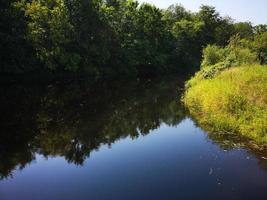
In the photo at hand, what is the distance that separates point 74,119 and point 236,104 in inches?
457

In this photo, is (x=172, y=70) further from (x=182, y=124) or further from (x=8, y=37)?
(x=182, y=124)

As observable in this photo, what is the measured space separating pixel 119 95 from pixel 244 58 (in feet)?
44.8

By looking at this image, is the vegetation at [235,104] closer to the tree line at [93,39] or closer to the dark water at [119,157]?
the dark water at [119,157]

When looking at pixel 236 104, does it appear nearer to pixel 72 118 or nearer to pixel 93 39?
pixel 72 118

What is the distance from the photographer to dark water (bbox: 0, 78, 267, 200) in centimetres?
1419

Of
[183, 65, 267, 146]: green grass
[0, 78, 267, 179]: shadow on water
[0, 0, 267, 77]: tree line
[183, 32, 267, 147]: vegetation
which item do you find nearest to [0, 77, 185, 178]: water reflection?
[0, 78, 267, 179]: shadow on water

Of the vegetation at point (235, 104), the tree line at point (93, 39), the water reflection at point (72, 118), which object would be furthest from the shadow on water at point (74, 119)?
the tree line at point (93, 39)

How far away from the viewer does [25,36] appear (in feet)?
146

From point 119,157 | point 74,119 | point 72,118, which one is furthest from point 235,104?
point 72,118

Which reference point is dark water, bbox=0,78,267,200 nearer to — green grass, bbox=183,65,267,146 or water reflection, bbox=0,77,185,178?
water reflection, bbox=0,77,185,178

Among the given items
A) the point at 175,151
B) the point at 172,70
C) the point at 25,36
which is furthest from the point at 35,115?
the point at 172,70

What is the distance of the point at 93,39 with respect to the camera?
175ft

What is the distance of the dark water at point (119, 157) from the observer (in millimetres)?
14188

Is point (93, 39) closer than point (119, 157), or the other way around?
point (119, 157)
